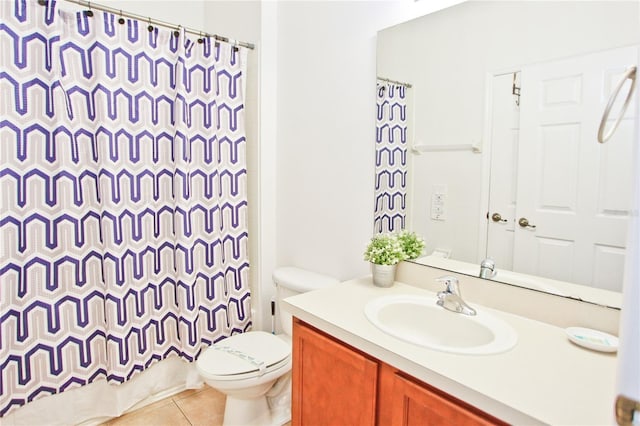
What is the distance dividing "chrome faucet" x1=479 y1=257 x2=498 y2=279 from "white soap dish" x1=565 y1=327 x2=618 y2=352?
0.97ft

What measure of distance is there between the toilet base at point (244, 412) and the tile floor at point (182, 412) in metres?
0.18

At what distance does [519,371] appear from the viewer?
917 millimetres

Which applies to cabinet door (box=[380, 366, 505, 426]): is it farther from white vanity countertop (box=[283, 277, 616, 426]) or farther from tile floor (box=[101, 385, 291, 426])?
tile floor (box=[101, 385, 291, 426])

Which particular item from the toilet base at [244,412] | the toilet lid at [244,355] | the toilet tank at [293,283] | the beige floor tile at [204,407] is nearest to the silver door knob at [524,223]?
the toilet tank at [293,283]

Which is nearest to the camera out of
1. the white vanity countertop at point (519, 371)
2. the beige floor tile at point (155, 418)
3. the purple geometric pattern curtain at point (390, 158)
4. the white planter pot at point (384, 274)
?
the white vanity countertop at point (519, 371)

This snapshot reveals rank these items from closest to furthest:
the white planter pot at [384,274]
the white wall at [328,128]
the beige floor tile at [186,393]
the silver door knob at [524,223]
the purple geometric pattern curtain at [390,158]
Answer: the silver door knob at [524,223]
the white planter pot at [384,274]
the purple geometric pattern curtain at [390,158]
the white wall at [328,128]
the beige floor tile at [186,393]

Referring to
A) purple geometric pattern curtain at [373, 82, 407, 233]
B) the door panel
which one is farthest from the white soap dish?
purple geometric pattern curtain at [373, 82, 407, 233]

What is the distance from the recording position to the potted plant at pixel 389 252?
1.54 metres

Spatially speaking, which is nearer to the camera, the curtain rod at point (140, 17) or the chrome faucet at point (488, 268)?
the chrome faucet at point (488, 268)

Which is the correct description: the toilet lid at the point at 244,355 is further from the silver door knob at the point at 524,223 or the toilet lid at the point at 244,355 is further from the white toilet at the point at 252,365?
the silver door knob at the point at 524,223

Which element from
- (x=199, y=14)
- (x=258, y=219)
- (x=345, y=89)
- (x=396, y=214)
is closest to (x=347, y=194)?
(x=396, y=214)

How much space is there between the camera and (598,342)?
3.34 ft

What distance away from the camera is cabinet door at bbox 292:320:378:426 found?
111 cm

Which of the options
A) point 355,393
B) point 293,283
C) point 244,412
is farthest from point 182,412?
point 355,393
